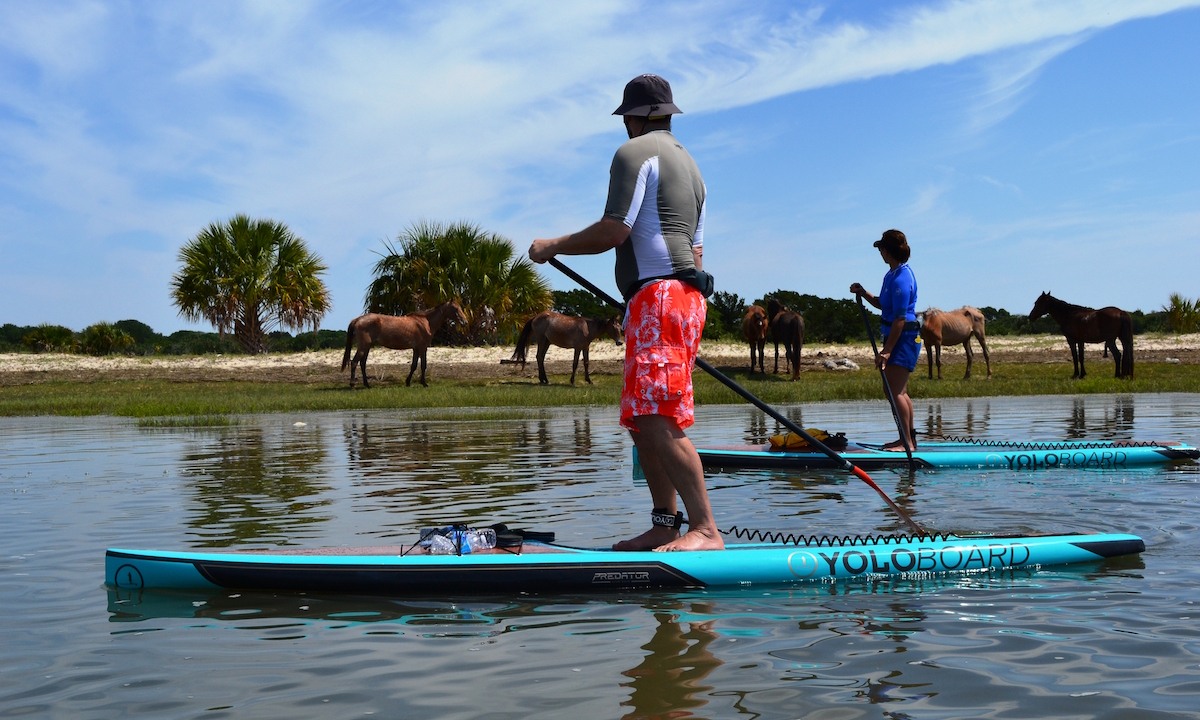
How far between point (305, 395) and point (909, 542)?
62.9 ft

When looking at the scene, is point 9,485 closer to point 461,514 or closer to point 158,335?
point 461,514

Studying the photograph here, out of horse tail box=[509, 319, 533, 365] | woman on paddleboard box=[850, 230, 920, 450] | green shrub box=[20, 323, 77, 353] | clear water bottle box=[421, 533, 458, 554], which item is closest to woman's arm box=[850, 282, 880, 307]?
woman on paddleboard box=[850, 230, 920, 450]

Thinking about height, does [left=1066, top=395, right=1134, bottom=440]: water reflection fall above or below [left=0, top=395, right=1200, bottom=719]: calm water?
above

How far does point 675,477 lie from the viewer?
497 cm

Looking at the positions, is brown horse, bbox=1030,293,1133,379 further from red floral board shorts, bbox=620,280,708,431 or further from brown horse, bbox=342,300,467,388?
red floral board shorts, bbox=620,280,708,431

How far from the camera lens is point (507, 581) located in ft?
15.7

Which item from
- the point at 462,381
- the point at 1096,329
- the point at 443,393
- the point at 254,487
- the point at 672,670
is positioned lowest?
the point at 672,670

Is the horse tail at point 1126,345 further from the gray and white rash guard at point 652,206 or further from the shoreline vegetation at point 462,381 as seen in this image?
the gray and white rash guard at point 652,206

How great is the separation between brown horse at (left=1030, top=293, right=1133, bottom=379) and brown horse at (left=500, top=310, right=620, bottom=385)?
1146cm

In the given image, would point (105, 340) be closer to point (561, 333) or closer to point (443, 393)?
point (561, 333)

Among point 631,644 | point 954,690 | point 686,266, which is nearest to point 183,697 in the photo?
point 631,644

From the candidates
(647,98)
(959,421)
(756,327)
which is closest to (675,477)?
(647,98)

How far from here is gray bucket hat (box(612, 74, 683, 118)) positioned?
5242 mm

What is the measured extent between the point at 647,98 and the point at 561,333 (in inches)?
859
